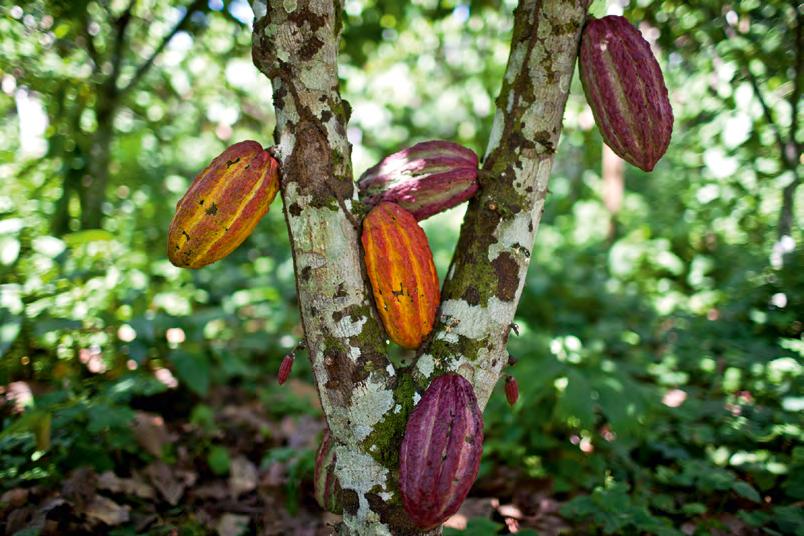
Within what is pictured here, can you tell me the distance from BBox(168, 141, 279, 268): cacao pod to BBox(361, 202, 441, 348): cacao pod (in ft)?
0.73

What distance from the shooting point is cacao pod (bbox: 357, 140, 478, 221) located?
1218 mm

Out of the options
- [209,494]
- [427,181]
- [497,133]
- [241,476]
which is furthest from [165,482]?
[497,133]

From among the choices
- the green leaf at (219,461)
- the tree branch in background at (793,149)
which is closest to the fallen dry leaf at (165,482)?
the green leaf at (219,461)

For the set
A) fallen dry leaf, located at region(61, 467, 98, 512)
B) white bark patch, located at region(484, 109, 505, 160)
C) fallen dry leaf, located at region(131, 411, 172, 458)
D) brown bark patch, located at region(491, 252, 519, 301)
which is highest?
white bark patch, located at region(484, 109, 505, 160)

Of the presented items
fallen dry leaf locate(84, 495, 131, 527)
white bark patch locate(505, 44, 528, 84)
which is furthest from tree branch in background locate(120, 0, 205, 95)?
fallen dry leaf locate(84, 495, 131, 527)

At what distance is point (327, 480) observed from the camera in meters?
1.25

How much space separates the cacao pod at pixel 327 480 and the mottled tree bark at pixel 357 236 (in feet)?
0.19

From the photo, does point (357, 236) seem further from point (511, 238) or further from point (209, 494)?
point (209, 494)

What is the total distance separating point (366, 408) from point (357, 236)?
346mm

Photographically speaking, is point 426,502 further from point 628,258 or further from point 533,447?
point 628,258

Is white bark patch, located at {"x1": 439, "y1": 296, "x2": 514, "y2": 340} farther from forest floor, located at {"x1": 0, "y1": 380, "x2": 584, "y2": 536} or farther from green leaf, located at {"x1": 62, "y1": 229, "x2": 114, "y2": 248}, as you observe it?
green leaf, located at {"x1": 62, "y1": 229, "x2": 114, "y2": 248}

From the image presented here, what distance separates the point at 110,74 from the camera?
266 cm

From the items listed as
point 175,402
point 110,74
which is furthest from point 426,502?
point 110,74

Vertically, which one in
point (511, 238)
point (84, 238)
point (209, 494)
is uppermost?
point (84, 238)
